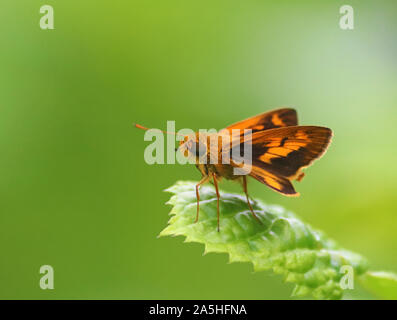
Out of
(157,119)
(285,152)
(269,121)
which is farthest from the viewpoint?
(157,119)

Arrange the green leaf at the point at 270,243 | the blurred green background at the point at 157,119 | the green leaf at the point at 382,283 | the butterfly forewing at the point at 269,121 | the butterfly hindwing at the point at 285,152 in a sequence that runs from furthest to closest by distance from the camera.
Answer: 1. the blurred green background at the point at 157,119
2. the butterfly forewing at the point at 269,121
3. the butterfly hindwing at the point at 285,152
4. the green leaf at the point at 382,283
5. the green leaf at the point at 270,243

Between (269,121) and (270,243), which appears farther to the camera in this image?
(269,121)

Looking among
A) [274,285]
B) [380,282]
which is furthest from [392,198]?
[380,282]

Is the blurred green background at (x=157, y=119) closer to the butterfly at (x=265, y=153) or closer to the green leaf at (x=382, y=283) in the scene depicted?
the butterfly at (x=265, y=153)

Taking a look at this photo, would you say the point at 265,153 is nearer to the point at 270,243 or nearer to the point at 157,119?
the point at 270,243

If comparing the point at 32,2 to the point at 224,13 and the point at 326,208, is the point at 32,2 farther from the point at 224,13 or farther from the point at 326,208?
the point at 326,208

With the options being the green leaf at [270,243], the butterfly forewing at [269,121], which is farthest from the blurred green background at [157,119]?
the green leaf at [270,243]

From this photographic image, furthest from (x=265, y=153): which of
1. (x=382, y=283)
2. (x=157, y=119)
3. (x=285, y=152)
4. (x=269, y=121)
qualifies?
(x=157, y=119)
